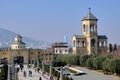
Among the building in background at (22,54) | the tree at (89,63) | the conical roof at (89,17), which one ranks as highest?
the conical roof at (89,17)

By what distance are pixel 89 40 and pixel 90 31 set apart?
182 cm

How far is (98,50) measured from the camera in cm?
7888

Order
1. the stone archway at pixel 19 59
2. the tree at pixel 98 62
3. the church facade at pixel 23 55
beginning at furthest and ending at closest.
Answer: the stone archway at pixel 19 59
the church facade at pixel 23 55
the tree at pixel 98 62

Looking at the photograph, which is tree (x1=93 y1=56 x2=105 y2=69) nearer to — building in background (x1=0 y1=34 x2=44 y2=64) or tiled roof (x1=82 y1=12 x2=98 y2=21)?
tiled roof (x1=82 y1=12 x2=98 y2=21)

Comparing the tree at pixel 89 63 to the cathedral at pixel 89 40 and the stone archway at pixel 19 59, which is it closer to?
the cathedral at pixel 89 40

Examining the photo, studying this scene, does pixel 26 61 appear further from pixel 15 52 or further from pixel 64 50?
pixel 64 50

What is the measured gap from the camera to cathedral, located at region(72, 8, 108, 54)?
78438 millimetres

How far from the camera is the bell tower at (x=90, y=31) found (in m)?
78.3

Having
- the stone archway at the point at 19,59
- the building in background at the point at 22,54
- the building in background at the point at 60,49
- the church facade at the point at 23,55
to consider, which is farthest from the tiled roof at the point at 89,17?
the stone archway at the point at 19,59

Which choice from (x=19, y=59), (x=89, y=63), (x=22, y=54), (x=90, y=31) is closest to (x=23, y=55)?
(x=22, y=54)

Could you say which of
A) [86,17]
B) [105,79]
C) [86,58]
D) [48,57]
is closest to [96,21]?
[86,17]

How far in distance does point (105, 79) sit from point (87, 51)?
3772 centimetres

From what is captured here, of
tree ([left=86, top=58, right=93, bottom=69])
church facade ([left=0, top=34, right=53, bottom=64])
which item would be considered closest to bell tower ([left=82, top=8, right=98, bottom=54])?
church facade ([left=0, top=34, right=53, bottom=64])

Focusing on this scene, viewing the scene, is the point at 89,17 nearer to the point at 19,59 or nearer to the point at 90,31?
the point at 90,31
